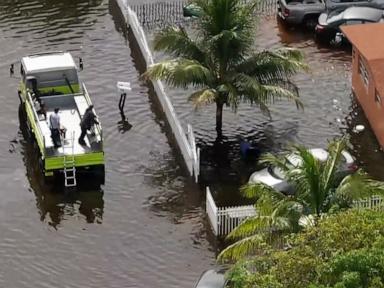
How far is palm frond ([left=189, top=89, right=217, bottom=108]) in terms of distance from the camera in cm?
2883

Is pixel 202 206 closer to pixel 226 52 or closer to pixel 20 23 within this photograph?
pixel 226 52

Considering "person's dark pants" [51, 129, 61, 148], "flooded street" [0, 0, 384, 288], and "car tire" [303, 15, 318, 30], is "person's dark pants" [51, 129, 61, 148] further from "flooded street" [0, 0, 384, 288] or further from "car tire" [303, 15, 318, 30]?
"car tire" [303, 15, 318, 30]

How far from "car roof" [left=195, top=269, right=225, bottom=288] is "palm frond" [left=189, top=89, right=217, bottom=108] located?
7.67 metres

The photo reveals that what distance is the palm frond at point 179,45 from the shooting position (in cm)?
2948

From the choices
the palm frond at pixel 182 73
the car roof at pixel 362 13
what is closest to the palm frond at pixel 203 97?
the palm frond at pixel 182 73

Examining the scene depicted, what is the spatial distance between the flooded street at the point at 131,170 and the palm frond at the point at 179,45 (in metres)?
3.00

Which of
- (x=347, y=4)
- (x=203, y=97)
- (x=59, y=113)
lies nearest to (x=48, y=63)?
(x=59, y=113)

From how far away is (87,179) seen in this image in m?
28.9

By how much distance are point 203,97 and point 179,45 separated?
188 cm

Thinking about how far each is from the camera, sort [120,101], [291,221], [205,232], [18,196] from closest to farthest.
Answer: [291,221] < [205,232] < [18,196] < [120,101]

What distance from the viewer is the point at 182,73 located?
2881cm

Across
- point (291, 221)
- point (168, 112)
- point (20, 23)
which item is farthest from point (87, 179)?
point (20, 23)

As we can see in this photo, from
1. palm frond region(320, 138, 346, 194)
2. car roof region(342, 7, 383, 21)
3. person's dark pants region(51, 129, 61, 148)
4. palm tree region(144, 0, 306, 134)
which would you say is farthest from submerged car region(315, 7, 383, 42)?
palm frond region(320, 138, 346, 194)

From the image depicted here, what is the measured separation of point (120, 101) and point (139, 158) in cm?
386
